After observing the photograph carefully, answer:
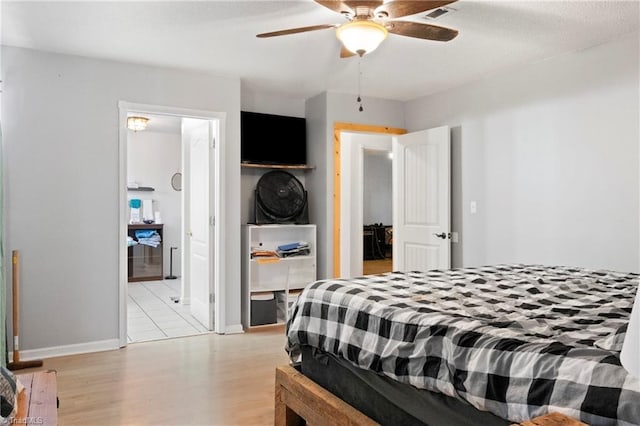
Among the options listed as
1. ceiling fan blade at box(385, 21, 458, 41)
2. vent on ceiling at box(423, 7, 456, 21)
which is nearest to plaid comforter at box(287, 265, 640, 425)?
ceiling fan blade at box(385, 21, 458, 41)

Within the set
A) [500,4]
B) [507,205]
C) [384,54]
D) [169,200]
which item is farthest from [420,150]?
[169,200]

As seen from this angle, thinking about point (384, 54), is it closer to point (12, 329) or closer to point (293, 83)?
point (293, 83)

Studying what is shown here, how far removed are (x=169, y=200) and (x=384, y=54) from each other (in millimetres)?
5365

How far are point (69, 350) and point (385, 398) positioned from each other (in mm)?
3029

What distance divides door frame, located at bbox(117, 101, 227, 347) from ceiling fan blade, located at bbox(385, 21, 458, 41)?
2.15 m

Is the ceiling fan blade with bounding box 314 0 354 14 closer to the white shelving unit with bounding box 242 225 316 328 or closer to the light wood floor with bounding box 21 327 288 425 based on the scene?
the light wood floor with bounding box 21 327 288 425

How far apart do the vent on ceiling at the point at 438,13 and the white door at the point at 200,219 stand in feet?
7.98

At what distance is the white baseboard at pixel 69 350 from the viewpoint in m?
3.60

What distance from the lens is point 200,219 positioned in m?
4.92

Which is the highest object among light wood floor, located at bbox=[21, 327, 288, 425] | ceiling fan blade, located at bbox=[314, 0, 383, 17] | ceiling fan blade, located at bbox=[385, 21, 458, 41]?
ceiling fan blade, located at bbox=[314, 0, 383, 17]

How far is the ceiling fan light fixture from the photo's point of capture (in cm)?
251

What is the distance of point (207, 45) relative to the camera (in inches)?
139

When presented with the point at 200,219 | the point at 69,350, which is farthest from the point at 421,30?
the point at 69,350

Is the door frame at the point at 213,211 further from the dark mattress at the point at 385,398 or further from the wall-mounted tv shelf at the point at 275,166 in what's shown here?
the dark mattress at the point at 385,398
